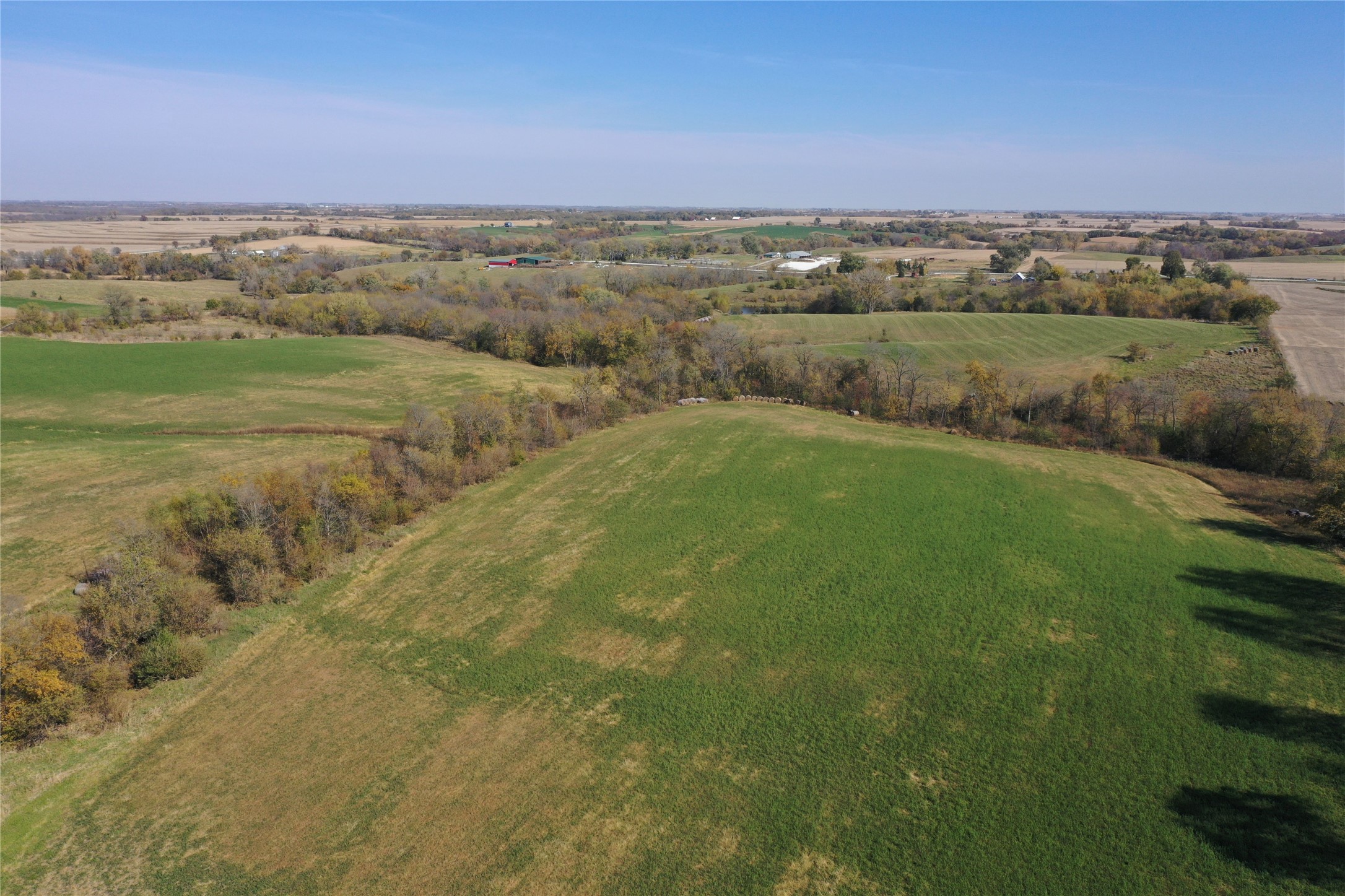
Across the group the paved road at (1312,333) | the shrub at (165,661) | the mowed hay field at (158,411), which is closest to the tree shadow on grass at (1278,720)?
the shrub at (165,661)

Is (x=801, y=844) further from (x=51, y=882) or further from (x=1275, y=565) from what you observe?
(x=1275, y=565)

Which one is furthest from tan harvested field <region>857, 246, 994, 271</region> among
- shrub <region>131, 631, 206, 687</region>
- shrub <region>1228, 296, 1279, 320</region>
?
shrub <region>131, 631, 206, 687</region>

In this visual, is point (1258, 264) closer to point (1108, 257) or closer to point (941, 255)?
point (1108, 257)

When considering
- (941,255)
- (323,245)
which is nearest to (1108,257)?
(941,255)

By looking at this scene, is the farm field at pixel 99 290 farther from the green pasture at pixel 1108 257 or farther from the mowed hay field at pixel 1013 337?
the green pasture at pixel 1108 257

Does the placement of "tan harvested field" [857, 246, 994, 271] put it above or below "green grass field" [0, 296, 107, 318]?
above

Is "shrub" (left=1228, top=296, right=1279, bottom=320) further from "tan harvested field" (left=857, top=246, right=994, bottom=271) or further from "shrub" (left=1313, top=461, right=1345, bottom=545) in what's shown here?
"tan harvested field" (left=857, top=246, right=994, bottom=271)

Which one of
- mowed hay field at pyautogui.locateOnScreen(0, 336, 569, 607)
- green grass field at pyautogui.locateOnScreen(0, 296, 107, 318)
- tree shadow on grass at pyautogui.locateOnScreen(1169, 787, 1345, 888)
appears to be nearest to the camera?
tree shadow on grass at pyautogui.locateOnScreen(1169, 787, 1345, 888)
